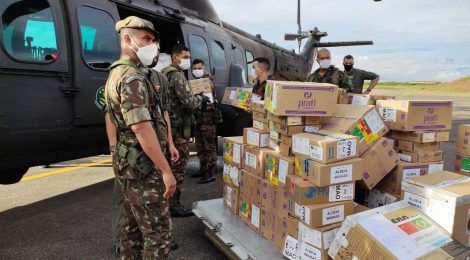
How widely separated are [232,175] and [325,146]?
143cm

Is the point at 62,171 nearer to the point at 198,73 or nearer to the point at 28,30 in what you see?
the point at 198,73

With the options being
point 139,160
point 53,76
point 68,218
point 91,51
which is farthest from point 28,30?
point 68,218

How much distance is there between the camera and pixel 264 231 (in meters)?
3.14

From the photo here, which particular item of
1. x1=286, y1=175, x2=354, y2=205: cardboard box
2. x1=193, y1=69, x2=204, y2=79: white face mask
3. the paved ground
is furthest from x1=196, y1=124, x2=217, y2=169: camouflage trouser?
x1=286, y1=175, x2=354, y2=205: cardboard box

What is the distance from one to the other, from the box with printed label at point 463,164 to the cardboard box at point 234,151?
7.03 feet

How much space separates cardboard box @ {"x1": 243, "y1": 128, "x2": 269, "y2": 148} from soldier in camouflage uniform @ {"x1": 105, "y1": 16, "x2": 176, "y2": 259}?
1060mm

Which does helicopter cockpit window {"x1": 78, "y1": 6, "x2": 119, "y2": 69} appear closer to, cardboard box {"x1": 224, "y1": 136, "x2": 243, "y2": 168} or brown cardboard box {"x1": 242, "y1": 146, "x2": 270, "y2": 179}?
cardboard box {"x1": 224, "y1": 136, "x2": 243, "y2": 168}

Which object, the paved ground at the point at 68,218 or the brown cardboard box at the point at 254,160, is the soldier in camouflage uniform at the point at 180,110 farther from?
the brown cardboard box at the point at 254,160

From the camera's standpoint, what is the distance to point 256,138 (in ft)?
11.1

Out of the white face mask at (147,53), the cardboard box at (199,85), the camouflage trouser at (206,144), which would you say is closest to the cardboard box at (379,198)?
the white face mask at (147,53)

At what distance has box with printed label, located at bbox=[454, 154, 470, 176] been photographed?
3.61 metres

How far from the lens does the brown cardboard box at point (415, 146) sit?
327cm

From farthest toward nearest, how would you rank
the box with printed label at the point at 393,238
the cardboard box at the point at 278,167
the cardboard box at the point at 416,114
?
the cardboard box at the point at 416,114
the cardboard box at the point at 278,167
the box with printed label at the point at 393,238

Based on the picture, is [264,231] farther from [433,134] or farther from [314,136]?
[433,134]
